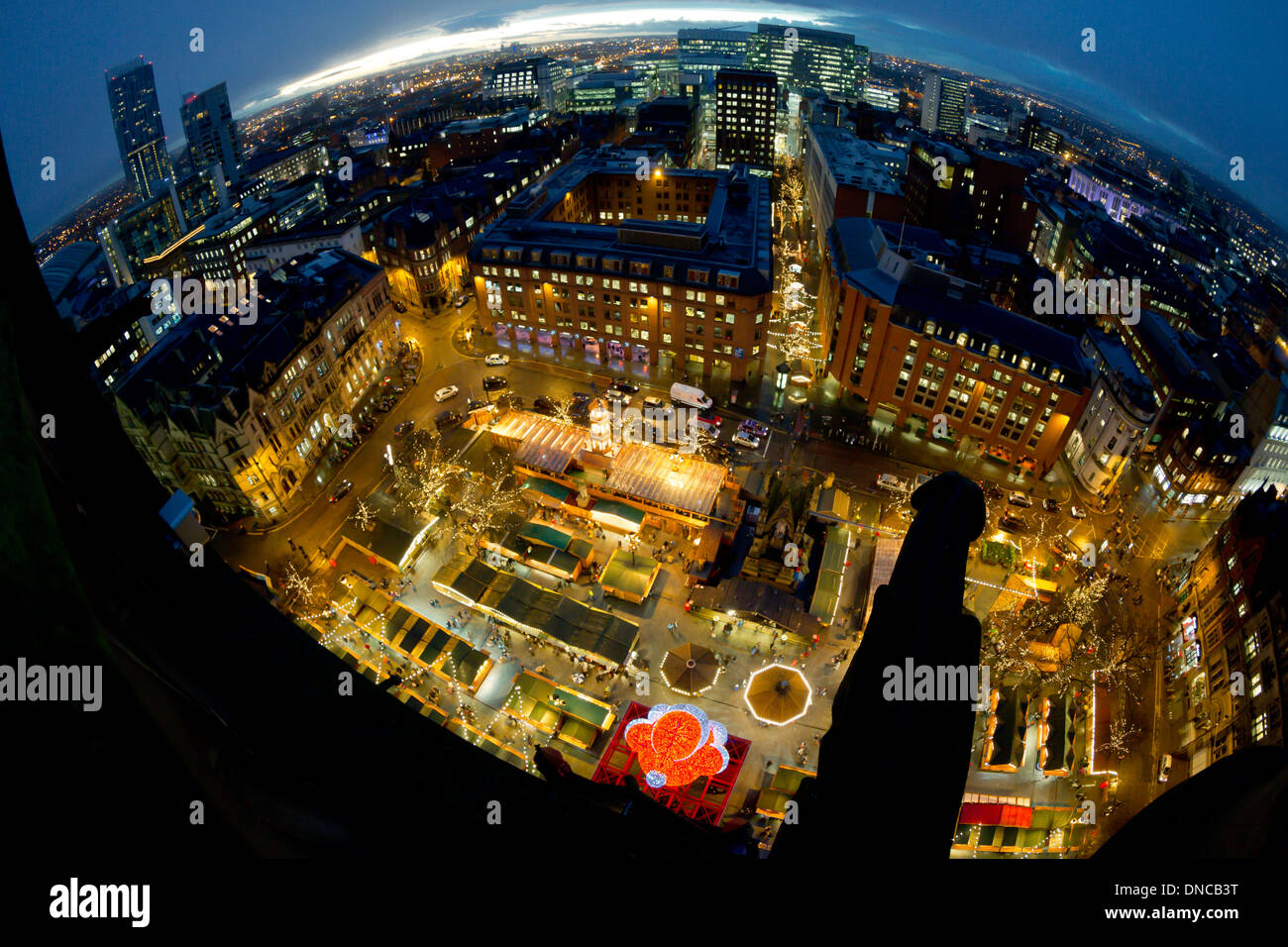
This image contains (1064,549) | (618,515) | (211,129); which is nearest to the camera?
(1064,549)

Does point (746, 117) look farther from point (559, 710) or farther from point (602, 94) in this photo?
point (559, 710)

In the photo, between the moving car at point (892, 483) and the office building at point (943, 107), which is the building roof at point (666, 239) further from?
the office building at point (943, 107)

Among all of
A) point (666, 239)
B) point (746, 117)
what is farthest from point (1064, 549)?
point (746, 117)

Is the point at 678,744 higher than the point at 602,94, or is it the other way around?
the point at 602,94

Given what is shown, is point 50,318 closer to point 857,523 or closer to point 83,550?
point 83,550

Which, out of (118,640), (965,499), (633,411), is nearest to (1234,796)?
(965,499)

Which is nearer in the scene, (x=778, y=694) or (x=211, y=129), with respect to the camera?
(x=778, y=694)
